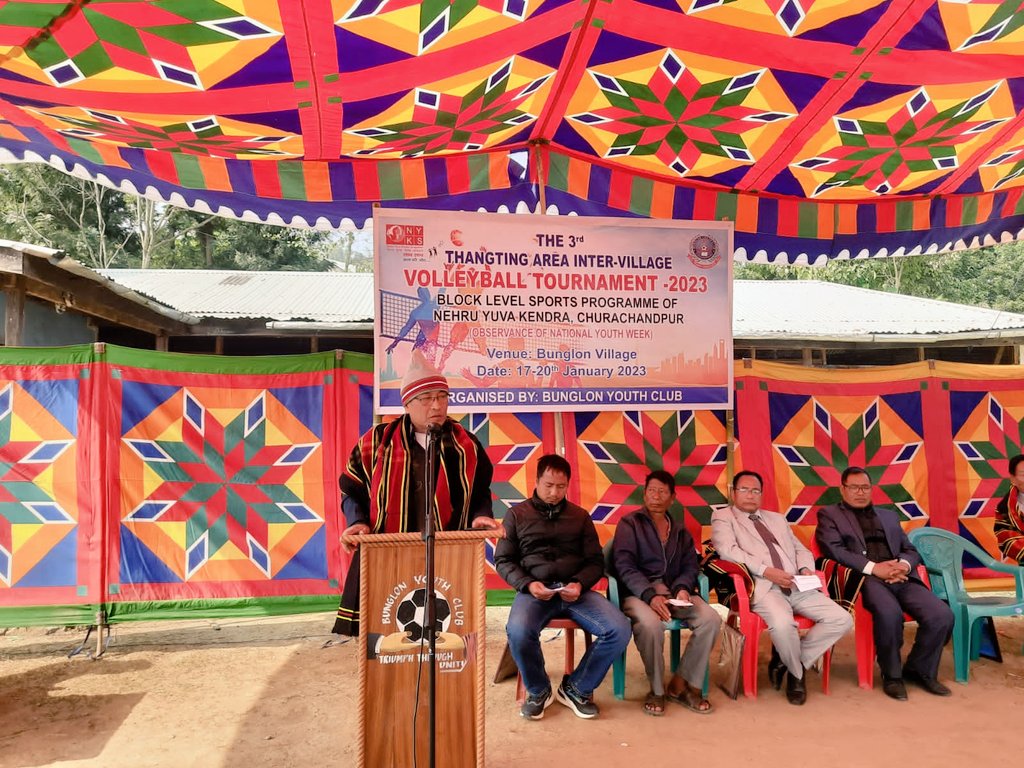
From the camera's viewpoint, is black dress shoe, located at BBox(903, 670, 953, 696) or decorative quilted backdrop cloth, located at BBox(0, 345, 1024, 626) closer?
black dress shoe, located at BBox(903, 670, 953, 696)

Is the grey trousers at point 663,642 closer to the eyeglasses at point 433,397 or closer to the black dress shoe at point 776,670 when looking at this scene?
the black dress shoe at point 776,670

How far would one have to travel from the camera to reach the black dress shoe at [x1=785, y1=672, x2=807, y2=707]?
160 inches

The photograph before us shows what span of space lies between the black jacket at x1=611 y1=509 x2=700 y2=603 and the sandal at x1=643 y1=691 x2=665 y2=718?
579 millimetres

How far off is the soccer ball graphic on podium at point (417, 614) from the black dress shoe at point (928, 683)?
3078mm

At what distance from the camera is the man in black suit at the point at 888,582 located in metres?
4.25

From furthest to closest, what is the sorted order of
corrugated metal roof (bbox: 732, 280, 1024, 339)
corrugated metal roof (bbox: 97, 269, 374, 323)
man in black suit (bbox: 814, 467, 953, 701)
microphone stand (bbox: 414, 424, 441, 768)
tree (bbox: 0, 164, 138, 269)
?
tree (bbox: 0, 164, 138, 269)
corrugated metal roof (bbox: 732, 280, 1024, 339)
corrugated metal roof (bbox: 97, 269, 374, 323)
man in black suit (bbox: 814, 467, 953, 701)
microphone stand (bbox: 414, 424, 441, 768)

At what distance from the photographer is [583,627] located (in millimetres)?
4004

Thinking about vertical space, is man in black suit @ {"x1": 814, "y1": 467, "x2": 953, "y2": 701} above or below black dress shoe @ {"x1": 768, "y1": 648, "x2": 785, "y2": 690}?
above

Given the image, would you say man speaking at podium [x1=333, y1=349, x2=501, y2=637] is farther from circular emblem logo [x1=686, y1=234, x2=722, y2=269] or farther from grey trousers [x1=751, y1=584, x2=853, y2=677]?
circular emblem logo [x1=686, y1=234, x2=722, y2=269]

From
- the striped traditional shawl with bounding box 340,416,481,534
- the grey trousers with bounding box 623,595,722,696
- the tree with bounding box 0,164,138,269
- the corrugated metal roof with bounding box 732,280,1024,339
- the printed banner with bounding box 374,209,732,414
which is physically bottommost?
the grey trousers with bounding box 623,595,722,696

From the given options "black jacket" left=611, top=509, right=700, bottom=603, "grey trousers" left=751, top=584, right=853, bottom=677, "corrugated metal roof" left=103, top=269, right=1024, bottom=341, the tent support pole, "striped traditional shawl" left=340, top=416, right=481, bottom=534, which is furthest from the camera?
"corrugated metal roof" left=103, top=269, right=1024, bottom=341

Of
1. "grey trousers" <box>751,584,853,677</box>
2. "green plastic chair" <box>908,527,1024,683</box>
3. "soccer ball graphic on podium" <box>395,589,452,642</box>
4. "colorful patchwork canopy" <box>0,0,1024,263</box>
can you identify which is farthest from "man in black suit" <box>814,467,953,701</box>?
"soccer ball graphic on podium" <box>395,589,452,642</box>

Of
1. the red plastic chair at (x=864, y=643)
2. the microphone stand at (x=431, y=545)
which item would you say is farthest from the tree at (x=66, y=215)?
the red plastic chair at (x=864, y=643)

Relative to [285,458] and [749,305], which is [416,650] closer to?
[285,458]
